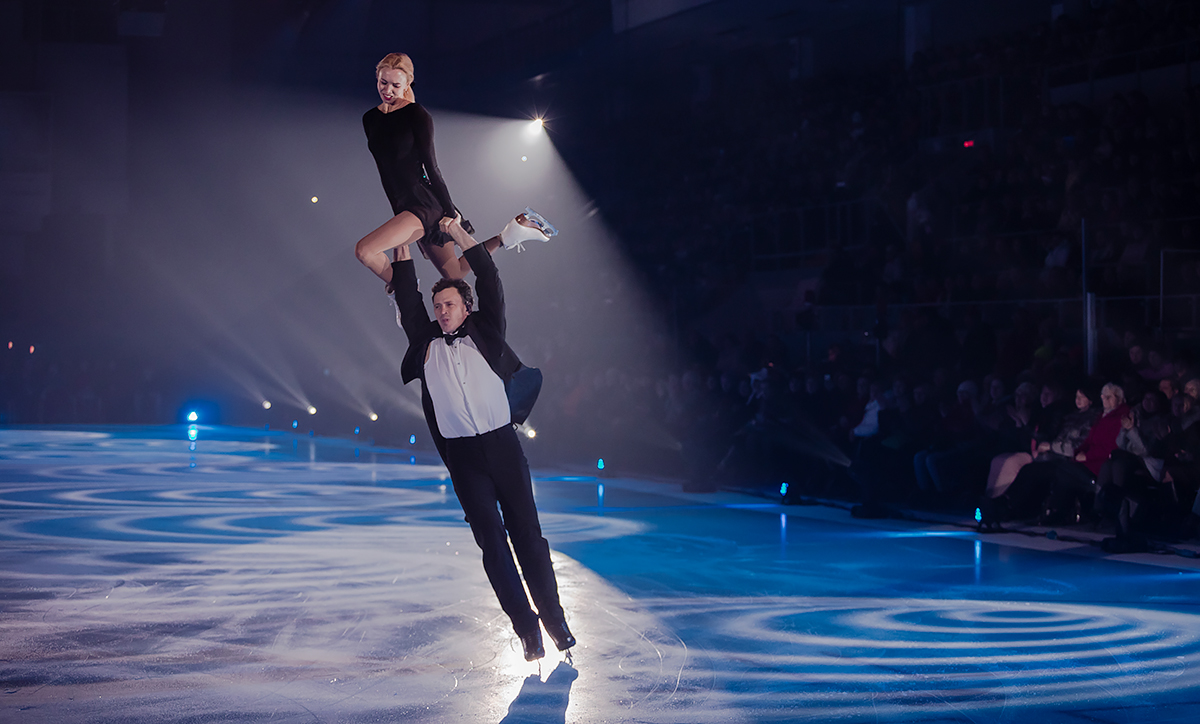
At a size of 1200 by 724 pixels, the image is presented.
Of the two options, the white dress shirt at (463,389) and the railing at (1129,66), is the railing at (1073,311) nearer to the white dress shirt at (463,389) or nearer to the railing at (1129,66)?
the railing at (1129,66)

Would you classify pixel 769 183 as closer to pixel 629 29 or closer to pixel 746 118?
pixel 746 118

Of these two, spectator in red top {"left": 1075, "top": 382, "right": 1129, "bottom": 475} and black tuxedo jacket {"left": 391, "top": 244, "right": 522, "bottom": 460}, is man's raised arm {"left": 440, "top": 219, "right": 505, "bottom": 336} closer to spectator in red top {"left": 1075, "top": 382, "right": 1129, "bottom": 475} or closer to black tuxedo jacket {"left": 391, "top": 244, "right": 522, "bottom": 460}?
black tuxedo jacket {"left": 391, "top": 244, "right": 522, "bottom": 460}

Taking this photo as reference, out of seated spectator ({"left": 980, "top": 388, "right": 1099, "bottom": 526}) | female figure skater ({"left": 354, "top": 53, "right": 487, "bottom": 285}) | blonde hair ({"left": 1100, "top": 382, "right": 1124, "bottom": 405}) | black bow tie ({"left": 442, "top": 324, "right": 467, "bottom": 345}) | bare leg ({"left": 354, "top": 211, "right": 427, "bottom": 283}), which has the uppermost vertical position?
female figure skater ({"left": 354, "top": 53, "right": 487, "bottom": 285})

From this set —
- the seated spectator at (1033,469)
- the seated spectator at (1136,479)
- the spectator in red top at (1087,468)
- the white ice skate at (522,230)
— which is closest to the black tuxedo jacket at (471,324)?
the white ice skate at (522,230)

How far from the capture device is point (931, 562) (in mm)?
8125

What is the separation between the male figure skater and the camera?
16.5ft

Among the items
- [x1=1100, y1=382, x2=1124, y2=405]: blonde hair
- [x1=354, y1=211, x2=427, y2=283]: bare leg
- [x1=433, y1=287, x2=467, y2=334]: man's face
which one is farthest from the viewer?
[x1=1100, y1=382, x2=1124, y2=405]: blonde hair

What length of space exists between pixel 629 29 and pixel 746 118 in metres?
2.68

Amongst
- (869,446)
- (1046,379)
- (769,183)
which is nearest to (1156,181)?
(1046,379)

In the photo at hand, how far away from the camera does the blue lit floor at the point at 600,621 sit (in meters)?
4.66

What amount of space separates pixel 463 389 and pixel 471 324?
278 mm

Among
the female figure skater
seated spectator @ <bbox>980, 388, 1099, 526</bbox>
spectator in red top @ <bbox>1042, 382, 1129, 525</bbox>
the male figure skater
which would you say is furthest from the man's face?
seated spectator @ <bbox>980, 388, 1099, 526</bbox>

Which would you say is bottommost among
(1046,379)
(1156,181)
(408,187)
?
(1046,379)

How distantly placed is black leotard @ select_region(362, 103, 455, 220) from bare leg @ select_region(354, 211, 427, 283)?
54mm
